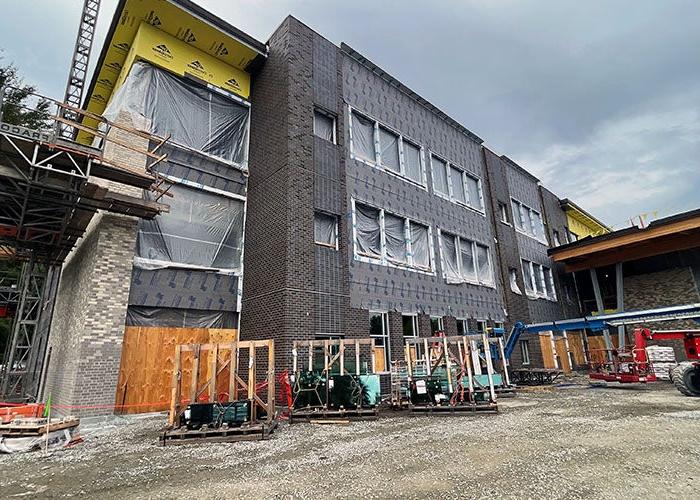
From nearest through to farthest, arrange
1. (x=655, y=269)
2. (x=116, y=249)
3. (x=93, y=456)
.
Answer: (x=93, y=456)
(x=116, y=249)
(x=655, y=269)

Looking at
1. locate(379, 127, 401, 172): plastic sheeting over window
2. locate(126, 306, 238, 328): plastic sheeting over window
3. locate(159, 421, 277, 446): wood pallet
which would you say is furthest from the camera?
locate(379, 127, 401, 172): plastic sheeting over window

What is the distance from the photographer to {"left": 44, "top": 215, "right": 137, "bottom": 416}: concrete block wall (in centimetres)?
1020

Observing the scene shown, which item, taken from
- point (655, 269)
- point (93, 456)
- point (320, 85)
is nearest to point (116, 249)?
point (93, 456)

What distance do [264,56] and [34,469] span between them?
14.9 meters

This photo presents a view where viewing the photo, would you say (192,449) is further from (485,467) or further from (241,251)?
(241,251)

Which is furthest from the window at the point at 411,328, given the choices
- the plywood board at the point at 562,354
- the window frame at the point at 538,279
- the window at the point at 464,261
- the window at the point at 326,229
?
the plywood board at the point at 562,354

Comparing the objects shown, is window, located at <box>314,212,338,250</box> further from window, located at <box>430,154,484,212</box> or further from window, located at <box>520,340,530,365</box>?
window, located at <box>520,340,530,365</box>

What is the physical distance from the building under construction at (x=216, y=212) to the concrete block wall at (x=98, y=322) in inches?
1.5

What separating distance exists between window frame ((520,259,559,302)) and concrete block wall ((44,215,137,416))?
21.9 meters

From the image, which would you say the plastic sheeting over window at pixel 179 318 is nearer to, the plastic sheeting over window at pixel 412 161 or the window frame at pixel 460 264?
the window frame at pixel 460 264

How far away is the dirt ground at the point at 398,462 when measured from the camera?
4.77 meters

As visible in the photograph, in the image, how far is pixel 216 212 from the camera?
14.0m

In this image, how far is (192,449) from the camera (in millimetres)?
7195

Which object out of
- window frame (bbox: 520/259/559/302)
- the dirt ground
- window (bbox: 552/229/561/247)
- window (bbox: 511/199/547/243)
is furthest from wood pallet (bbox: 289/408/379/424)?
window (bbox: 552/229/561/247)
